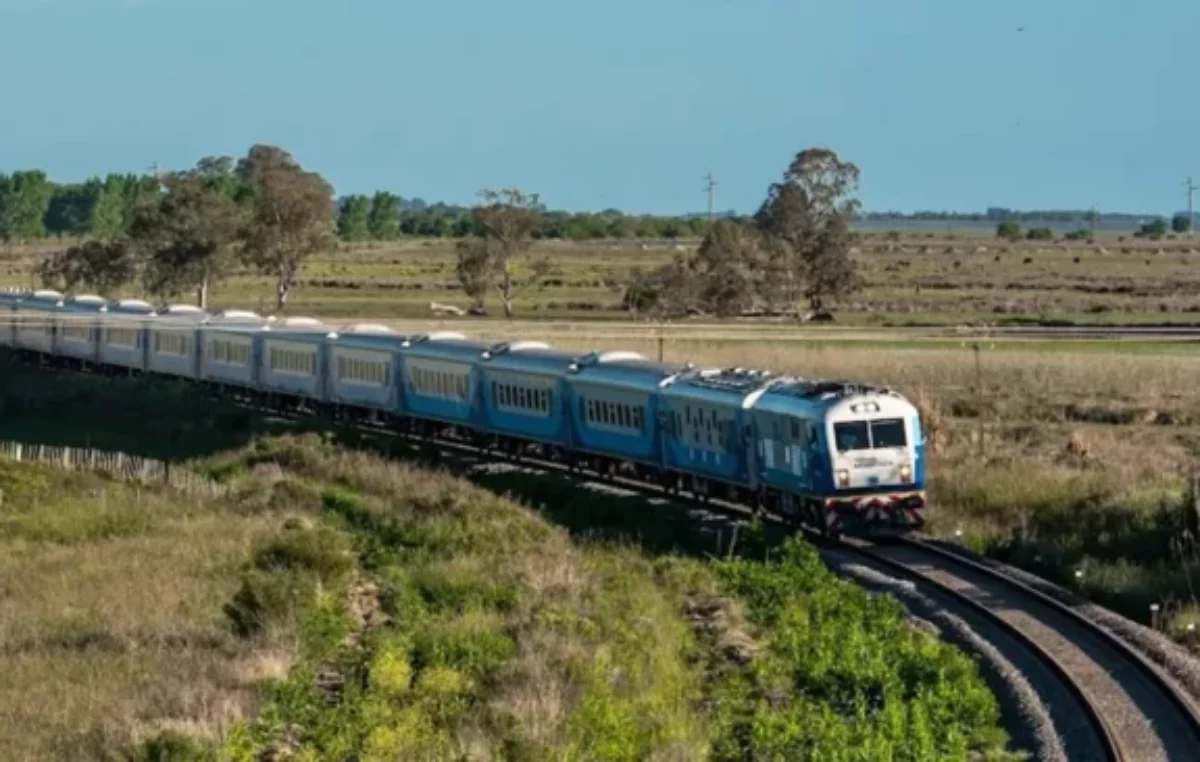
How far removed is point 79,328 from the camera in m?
76.3

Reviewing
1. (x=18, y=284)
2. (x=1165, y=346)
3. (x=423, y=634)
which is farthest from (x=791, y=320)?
(x=423, y=634)

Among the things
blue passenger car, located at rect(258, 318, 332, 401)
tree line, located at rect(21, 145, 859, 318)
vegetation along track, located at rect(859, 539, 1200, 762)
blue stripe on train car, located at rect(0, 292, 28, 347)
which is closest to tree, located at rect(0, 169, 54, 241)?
tree line, located at rect(21, 145, 859, 318)

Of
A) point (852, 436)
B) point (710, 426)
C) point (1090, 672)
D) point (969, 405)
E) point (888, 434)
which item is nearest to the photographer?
point (1090, 672)

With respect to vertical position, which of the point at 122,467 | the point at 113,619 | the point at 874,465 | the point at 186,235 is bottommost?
the point at 113,619

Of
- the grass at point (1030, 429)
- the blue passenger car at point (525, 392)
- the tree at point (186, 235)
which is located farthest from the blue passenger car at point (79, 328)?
Result: the blue passenger car at point (525, 392)

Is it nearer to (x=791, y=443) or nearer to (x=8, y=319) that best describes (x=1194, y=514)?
(x=791, y=443)

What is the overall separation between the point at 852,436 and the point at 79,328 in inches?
1928

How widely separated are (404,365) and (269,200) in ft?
162

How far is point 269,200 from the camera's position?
4021 inches

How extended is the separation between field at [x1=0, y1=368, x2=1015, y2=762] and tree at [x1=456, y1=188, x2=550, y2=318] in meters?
58.4

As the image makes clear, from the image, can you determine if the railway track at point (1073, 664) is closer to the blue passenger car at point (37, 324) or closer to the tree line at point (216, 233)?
the blue passenger car at point (37, 324)

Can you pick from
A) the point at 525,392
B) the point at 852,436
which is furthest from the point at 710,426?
the point at 525,392

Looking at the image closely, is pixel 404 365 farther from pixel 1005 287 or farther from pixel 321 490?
pixel 1005 287

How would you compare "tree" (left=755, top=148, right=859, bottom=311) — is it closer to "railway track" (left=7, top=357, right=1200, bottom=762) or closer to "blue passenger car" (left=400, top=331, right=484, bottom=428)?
"blue passenger car" (left=400, top=331, right=484, bottom=428)
